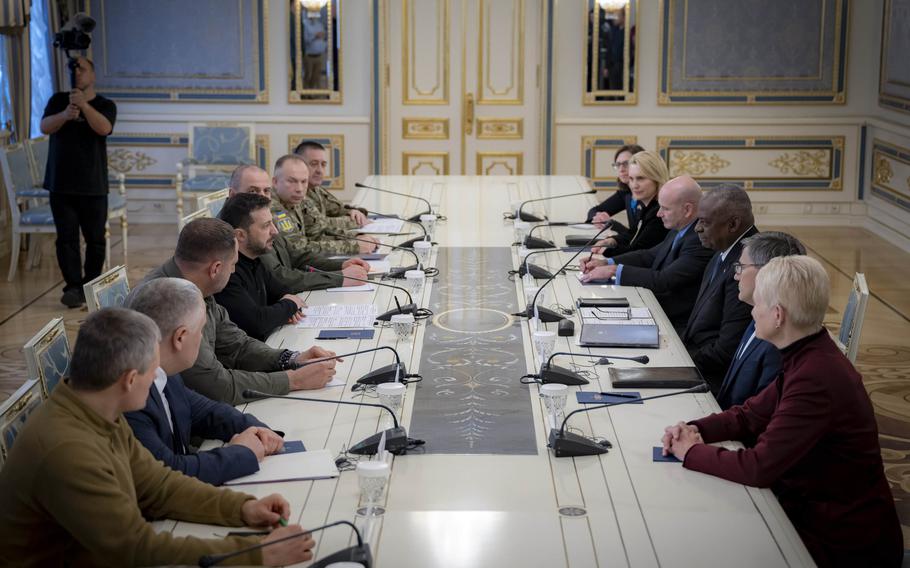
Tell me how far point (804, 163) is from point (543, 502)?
7.97 metres

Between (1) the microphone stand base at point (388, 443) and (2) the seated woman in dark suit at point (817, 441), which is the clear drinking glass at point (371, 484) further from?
(2) the seated woman in dark suit at point (817, 441)

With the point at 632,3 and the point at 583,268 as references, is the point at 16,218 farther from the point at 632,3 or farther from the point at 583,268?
the point at 632,3

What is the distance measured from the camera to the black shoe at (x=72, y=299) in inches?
275

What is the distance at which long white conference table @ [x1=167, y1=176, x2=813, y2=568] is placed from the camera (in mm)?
2305

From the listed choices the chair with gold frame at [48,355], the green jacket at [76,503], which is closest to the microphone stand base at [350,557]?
the green jacket at [76,503]

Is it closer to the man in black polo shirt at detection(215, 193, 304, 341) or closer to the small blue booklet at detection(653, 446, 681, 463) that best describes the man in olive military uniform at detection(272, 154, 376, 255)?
the man in black polo shirt at detection(215, 193, 304, 341)

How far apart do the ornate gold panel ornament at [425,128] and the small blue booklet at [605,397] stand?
266 inches

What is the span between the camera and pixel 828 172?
32.2ft

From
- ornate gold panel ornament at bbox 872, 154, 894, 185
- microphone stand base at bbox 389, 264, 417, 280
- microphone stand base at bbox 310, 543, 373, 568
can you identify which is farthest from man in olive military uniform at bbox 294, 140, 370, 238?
ornate gold panel ornament at bbox 872, 154, 894, 185

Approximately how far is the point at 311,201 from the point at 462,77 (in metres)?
3.80

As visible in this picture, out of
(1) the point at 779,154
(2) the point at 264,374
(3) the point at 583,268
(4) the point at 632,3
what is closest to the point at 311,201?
(3) the point at 583,268

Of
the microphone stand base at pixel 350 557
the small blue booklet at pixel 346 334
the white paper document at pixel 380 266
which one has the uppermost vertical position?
the white paper document at pixel 380 266

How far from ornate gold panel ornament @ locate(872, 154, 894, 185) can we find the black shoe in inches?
248

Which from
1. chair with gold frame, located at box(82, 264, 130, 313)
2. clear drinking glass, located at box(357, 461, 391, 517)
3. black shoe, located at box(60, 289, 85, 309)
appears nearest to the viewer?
clear drinking glass, located at box(357, 461, 391, 517)
